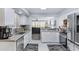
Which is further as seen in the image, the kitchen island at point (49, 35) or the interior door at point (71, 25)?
the kitchen island at point (49, 35)

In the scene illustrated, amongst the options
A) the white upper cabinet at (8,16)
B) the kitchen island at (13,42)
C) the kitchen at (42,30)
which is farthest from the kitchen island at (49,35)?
the white upper cabinet at (8,16)

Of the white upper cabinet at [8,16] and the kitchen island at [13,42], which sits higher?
the white upper cabinet at [8,16]

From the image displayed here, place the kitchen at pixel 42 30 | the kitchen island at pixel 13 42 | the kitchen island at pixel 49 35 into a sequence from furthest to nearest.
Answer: the kitchen island at pixel 49 35 < the kitchen at pixel 42 30 < the kitchen island at pixel 13 42

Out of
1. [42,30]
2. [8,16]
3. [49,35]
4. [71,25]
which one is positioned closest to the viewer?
[71,25]

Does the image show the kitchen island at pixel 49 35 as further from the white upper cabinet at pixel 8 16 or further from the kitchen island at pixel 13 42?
the white upper cabinet at pixel 8 16

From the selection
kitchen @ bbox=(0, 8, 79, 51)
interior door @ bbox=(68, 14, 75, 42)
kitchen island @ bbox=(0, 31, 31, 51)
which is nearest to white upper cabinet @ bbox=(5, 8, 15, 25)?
kitchen @ bbox=(0, 8, 79, 51)

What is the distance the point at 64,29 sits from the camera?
7.59 ft

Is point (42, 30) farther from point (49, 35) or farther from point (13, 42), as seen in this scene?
point (13, 42)

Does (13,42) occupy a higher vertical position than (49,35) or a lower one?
lower

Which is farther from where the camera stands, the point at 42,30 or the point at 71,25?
the point at 42,30

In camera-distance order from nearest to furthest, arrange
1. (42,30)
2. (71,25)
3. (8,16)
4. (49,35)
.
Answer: (71,25) → (8,16) → (42,30) → (49,35)

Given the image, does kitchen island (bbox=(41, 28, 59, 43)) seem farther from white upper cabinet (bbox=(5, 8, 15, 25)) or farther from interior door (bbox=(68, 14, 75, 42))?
white upper cabinet (bbox=(5, 8, 15, 25))

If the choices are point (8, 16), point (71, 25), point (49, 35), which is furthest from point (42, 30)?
point (8, 16)
